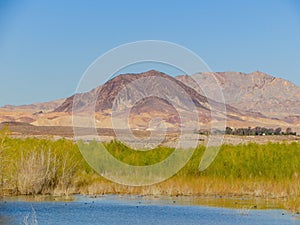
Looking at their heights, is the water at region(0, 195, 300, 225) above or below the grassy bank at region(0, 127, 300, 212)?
below

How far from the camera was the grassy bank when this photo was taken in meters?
29.3

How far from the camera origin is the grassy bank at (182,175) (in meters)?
29.3

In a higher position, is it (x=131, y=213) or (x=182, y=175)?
(x=182, y=175)

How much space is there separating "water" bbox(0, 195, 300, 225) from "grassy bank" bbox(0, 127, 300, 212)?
7.74 ft

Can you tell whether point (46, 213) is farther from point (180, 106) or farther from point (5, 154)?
point (180, 106)

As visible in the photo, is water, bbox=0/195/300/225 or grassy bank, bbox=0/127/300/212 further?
grassy bank, bbox=0/127/300/212

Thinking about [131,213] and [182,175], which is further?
[182,175]

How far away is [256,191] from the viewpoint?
29.9 meters

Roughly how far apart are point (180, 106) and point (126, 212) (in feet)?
554

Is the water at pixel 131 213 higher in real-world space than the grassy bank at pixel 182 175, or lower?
lower

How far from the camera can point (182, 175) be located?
35219 millimetres

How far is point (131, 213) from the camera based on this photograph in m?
23.4

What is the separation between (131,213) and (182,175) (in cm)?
1206

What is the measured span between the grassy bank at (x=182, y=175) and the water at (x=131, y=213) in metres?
2.36
